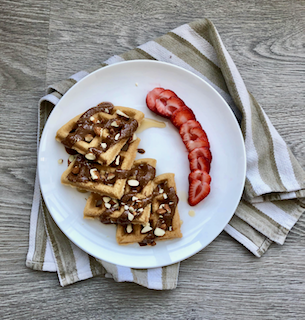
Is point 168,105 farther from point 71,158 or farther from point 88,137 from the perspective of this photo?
point 71,158

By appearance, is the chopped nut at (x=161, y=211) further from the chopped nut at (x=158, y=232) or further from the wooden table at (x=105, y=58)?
the wooden table at (x=105, y=58)

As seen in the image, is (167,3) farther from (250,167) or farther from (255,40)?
(250,167)

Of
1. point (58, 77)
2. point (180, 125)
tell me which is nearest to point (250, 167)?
point (180, 125)

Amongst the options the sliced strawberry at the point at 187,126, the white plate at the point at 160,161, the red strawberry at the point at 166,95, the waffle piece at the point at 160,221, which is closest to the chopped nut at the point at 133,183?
the waffle piece at the point at 160,221

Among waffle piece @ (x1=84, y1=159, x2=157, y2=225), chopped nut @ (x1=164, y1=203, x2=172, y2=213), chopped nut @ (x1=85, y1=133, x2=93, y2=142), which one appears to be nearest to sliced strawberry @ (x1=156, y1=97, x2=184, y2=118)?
waffle piece @ (x1=84, y1=159, x2=157, y2=225)

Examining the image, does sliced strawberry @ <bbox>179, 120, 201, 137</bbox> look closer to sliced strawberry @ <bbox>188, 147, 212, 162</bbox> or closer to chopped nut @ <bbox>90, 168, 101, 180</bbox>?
sliced strawberry @ <bbox>188, 147, 212, 162</bbox>
